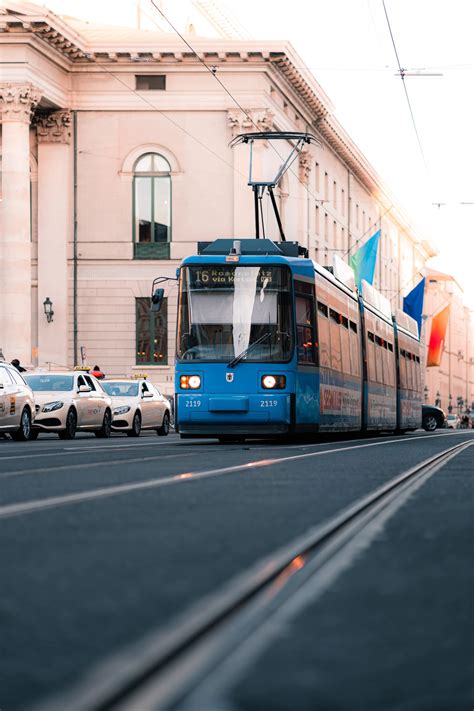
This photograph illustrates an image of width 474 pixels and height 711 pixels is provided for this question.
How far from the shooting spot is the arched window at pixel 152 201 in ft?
175

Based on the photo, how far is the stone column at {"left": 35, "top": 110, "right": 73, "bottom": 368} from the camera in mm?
52344

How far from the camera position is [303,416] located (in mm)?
22578

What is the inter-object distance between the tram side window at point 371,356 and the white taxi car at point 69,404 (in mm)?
6036

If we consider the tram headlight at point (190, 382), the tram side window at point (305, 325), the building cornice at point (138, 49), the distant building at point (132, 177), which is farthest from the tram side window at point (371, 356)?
the building cornice at point (138, 49)

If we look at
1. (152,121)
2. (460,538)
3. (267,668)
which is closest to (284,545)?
(460,538)

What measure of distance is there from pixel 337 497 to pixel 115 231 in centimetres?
4433

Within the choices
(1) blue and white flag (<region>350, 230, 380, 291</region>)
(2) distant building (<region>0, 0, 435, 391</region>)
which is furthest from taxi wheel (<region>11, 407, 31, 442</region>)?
(1) blue and white flag (<region>350, 230, 380, 291</region>)

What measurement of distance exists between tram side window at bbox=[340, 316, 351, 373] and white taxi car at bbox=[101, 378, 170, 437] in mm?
9325

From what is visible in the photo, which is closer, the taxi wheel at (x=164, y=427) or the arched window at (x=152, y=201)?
the taxi wheel at (x=164, y=427)

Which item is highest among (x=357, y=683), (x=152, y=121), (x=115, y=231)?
(x=152, y=121)

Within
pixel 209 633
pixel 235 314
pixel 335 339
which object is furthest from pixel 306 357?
pixel 209 633

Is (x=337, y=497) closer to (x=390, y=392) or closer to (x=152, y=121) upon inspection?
(x=390, y=392)

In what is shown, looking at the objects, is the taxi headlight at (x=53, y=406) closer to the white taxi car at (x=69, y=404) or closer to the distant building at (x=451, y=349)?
the white taxi car at (x=69, y=404)

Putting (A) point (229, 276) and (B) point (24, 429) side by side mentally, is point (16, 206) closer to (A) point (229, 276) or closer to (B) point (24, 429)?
(B) point (24, 429)
